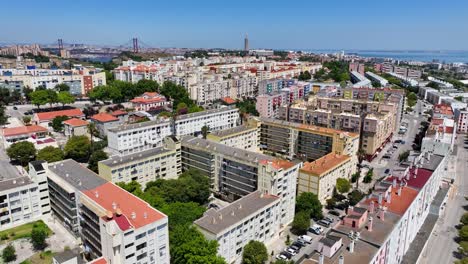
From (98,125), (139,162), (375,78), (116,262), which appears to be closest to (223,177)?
(139,162)

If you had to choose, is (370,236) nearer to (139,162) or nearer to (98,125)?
(139,162)

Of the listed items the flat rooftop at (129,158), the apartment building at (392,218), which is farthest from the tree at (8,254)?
the apartment building at (392,218)

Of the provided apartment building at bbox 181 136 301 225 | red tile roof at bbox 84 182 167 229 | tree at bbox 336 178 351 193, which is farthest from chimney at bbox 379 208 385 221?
red tile roof at bbox 84 182 167 229

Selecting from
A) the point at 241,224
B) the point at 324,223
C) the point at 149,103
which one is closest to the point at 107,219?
the point at 241,224

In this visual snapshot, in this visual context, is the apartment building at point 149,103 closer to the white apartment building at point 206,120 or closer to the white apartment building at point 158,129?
the white apartment building at point 206,120

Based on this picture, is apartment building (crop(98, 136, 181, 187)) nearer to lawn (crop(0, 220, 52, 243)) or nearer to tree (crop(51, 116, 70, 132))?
lawn (crop(0, 220, 52, 243))
